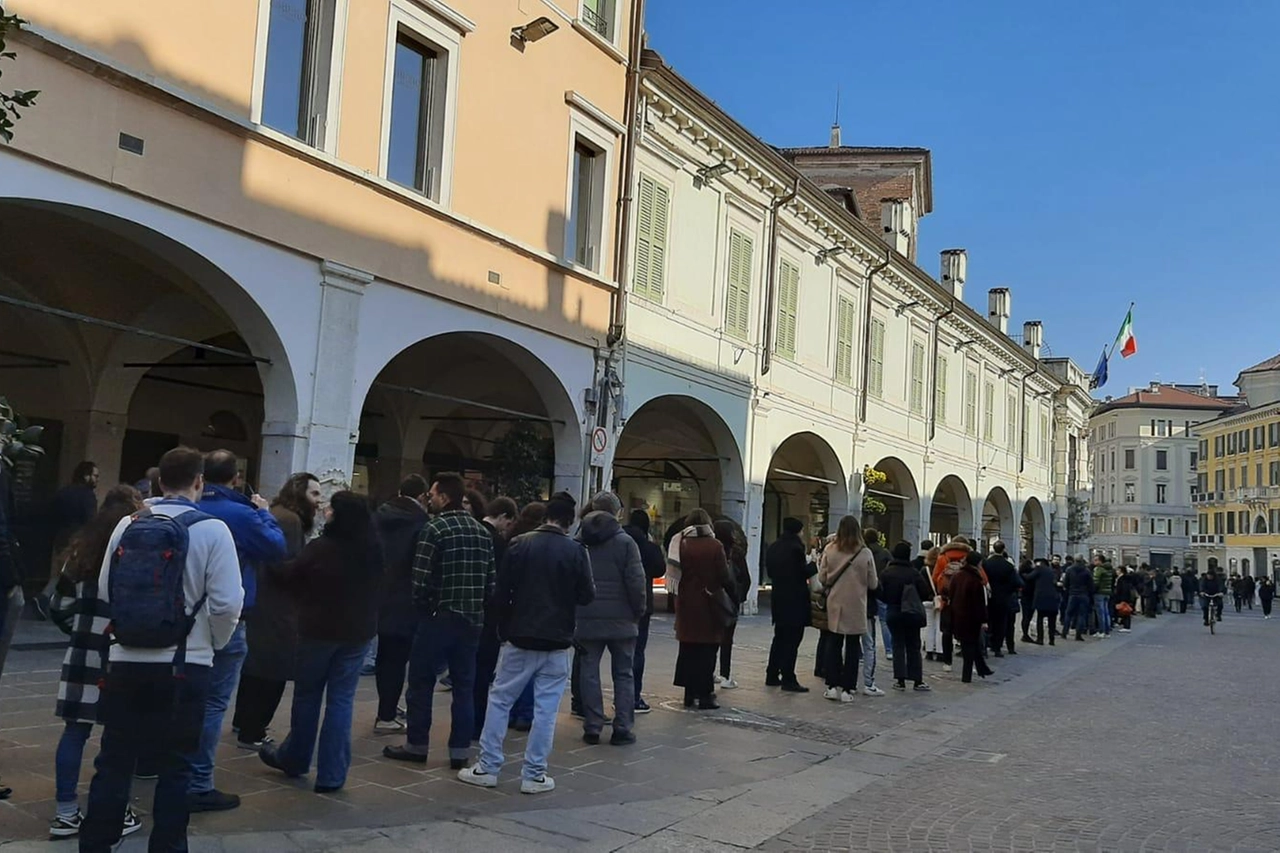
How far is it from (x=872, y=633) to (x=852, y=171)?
80.1ft

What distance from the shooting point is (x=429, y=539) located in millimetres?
7160

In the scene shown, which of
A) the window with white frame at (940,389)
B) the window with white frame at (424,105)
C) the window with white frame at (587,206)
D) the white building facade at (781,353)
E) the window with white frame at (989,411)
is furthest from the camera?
the window with white frame at (989,411)

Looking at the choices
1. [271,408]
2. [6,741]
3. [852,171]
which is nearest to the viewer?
[6,741]

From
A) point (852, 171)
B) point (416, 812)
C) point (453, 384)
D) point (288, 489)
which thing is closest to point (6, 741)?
point (288, 489)

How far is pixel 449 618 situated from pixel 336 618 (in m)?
0.99

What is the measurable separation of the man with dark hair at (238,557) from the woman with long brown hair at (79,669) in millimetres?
455

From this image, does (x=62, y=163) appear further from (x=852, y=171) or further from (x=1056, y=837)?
(x=852, y=171)

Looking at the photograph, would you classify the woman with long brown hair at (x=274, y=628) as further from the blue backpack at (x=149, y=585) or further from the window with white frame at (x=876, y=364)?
the window with white frame at (x=876, y=364)

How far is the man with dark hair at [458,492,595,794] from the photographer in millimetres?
6824

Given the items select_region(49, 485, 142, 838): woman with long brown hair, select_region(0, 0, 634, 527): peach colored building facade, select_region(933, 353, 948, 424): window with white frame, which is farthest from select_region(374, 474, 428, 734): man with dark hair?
select_region(933, 353, 948, 424): window with white frame

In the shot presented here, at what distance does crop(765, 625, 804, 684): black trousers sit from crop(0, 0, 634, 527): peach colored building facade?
5.04 metres

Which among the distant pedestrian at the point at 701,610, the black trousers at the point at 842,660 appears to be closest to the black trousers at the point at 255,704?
the distant pedestrian at the point at 701,610

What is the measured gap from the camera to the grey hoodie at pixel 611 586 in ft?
26.5

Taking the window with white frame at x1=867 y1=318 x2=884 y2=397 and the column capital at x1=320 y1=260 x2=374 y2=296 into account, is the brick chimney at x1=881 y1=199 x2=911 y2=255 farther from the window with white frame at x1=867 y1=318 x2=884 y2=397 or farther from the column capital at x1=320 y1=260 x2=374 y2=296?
the column capital at x1=320 y1=260 x2=374 y2=296
